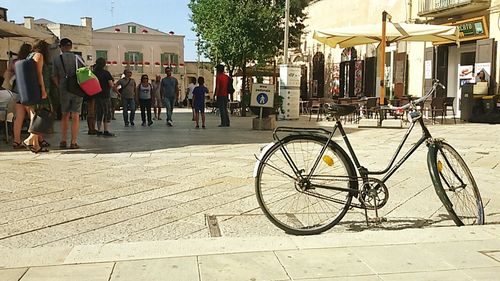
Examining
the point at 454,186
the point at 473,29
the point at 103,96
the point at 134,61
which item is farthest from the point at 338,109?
the point at 134,61

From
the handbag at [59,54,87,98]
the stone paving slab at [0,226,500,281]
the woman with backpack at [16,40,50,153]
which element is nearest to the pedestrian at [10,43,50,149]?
the woman with backpack at [16,40,50,153]

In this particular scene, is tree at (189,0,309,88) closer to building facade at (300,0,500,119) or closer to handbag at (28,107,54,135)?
building facade at (300,0,500,119)

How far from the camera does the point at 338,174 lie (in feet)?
12.9

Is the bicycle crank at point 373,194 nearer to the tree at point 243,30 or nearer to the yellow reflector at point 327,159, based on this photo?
the yellow reflector at point 327,159

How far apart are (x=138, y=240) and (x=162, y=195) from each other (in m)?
1.39

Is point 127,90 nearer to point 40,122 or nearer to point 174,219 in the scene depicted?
point 40,122

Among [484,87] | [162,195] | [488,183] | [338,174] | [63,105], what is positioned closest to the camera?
[338,174]

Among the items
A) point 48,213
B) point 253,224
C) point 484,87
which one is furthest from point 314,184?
point 484,87

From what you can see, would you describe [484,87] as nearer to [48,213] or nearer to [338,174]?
[338,174]

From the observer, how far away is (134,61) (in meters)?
56.8

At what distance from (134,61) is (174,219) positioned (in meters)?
54.8

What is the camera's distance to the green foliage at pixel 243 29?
66.4 feet

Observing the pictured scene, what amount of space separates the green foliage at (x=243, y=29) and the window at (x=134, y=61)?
35.0 metres

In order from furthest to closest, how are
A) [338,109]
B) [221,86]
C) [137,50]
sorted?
[137,50] → [221,86] → [338,109]
